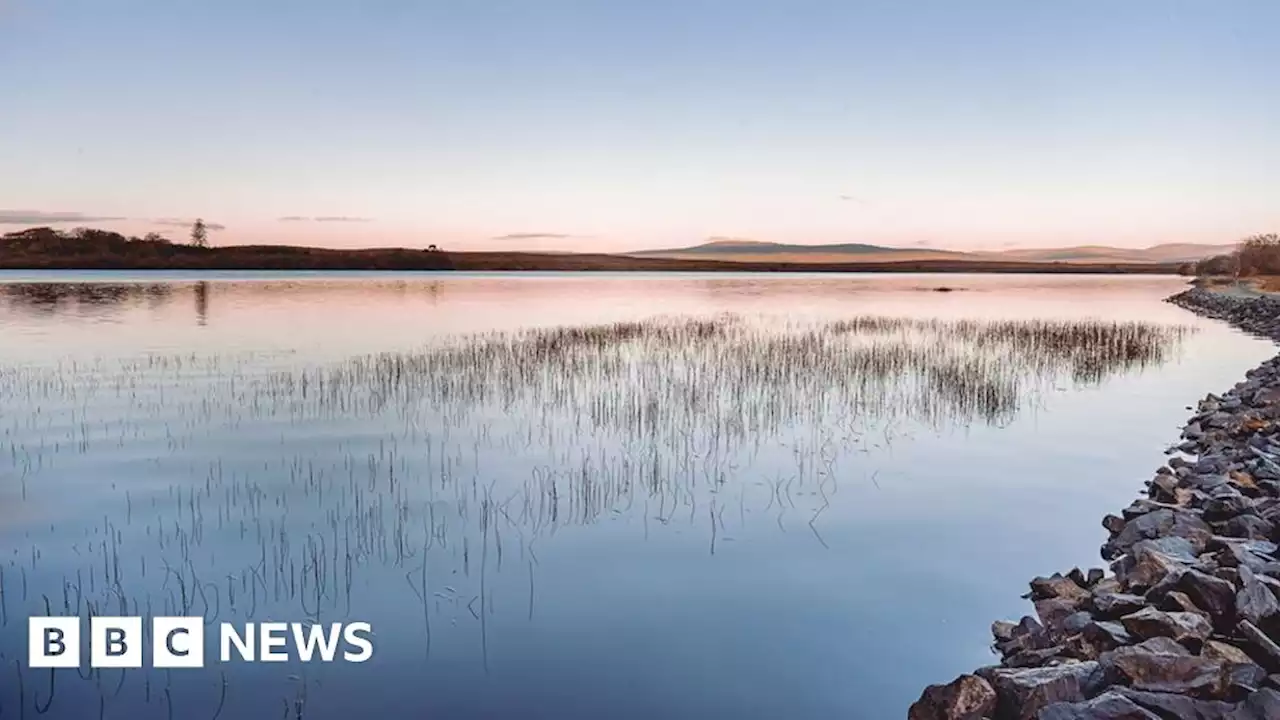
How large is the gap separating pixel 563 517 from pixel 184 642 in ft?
12.9

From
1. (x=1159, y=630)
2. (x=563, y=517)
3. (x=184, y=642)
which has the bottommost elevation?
(x=184, y=642)

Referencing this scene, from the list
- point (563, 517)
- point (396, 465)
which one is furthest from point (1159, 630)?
point (396, 465)

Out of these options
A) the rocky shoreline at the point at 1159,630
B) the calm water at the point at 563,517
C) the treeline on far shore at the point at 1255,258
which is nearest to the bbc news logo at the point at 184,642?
the calm water at the point at 563,517

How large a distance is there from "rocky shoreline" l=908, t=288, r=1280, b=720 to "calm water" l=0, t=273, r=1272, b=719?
1.87 ft

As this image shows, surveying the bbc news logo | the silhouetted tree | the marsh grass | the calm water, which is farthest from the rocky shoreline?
the silhouetted tree

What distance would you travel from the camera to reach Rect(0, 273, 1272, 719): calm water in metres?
5.82

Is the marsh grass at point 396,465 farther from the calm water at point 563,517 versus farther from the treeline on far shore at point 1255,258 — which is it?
the treeline on far shore at point 1255,258

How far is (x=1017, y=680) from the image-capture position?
4.66 metres

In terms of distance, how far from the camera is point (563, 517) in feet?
30.1

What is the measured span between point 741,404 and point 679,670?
1016 centimetres

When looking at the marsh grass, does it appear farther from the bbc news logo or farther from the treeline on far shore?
the treeline on far shore

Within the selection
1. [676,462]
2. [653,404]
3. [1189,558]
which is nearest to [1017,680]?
[1189,558]

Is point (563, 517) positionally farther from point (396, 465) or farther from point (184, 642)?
point (184, 642)

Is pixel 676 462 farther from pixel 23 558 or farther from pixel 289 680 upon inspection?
pixel 23 558
